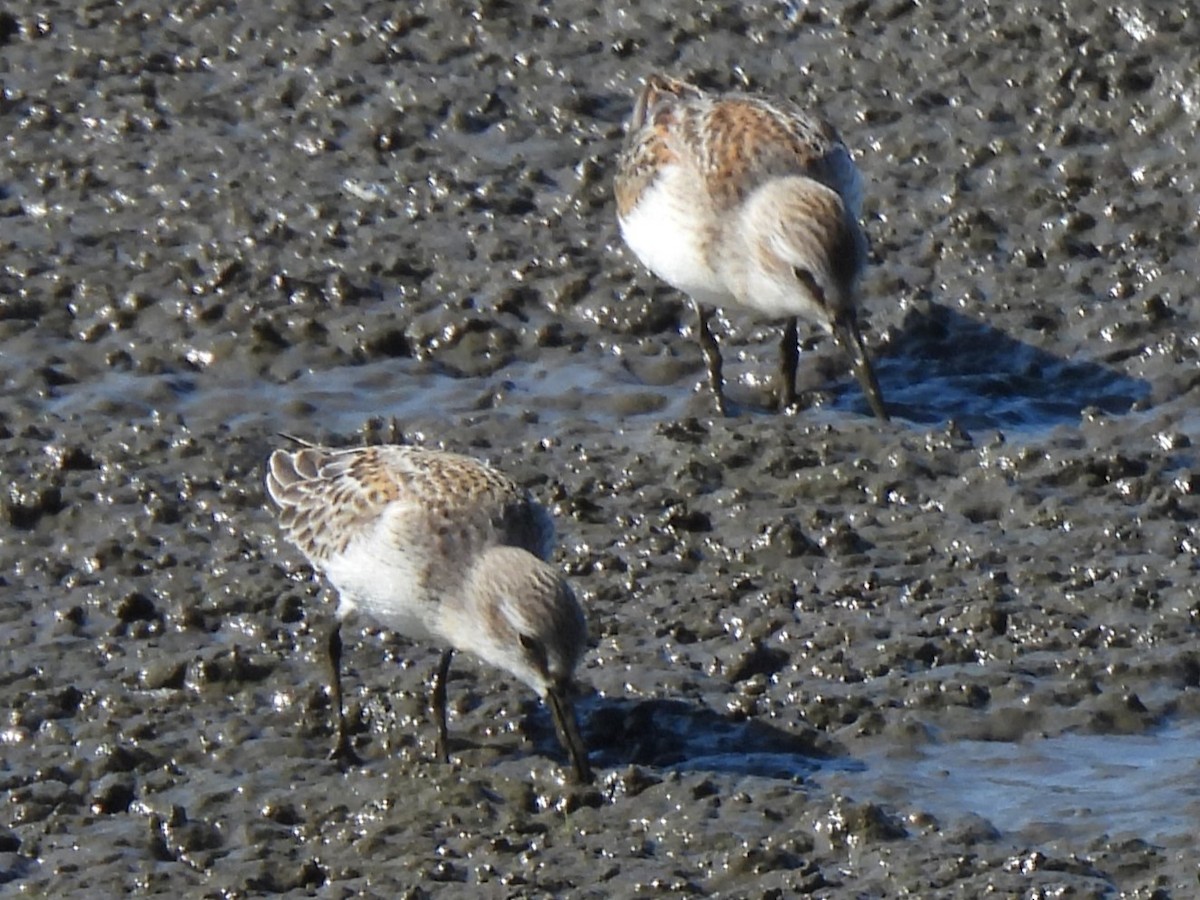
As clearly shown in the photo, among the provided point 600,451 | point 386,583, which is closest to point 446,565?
point 386,583

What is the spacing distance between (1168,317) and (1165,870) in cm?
405

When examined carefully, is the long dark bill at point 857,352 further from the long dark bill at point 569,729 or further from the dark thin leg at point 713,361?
the long dark bill at point 569,729

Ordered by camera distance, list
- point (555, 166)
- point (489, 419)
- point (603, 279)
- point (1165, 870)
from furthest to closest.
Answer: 1. point (555, 166)
2. point (603, 279)
3. point (489, 419)
4. point (1165, 870)

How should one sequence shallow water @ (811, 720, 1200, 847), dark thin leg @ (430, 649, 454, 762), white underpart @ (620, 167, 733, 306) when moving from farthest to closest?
white underpart @ (620, 167, 733, 306)
dark thin leg @ (430, 649, 454, 762)
shallow water @ (811, 720, 1200, 847)

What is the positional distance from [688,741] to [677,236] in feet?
9.38

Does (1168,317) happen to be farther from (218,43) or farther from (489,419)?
(218,43)

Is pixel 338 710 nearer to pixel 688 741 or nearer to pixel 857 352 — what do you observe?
pixel 688 741

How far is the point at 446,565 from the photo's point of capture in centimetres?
811

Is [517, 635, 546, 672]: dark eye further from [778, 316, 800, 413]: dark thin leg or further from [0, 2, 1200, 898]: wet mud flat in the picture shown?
[778, 316, 800, 413]: dark thin leg

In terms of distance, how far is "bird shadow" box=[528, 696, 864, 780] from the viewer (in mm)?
8219

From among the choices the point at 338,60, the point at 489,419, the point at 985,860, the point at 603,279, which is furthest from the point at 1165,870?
the point at 338,60

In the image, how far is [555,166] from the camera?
40.5ft

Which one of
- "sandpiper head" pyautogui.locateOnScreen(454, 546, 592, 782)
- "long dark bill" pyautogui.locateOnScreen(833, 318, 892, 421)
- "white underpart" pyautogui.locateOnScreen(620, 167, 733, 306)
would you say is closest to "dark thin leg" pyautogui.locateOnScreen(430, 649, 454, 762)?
"sandpiper head" pyautogui.locateOnScreen(454, 546, 592, 782)

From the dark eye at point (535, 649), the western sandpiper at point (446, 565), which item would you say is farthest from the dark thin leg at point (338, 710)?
the dark eye at point (535, 649)
